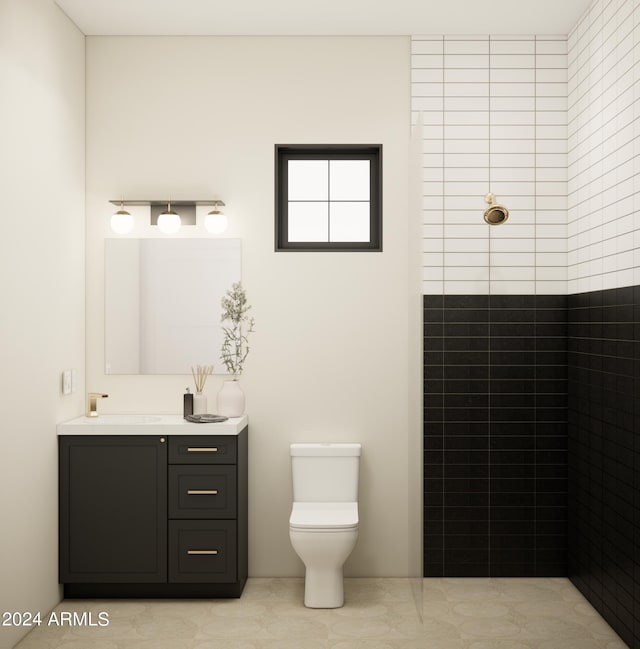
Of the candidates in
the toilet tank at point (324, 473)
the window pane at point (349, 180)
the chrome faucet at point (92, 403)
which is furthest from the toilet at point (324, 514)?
the window pane at point (349, 180)

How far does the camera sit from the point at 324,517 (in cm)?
331

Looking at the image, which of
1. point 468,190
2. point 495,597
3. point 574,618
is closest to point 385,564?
point 495,597

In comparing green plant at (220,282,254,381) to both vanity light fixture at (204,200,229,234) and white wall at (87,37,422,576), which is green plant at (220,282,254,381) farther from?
vanity light fixture at (204,200,229,234)

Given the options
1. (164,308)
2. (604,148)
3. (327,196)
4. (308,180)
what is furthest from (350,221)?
A: (604,148)

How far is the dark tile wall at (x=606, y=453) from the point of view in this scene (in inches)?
112

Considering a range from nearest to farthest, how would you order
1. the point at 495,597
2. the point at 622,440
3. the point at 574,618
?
the point at 622,440, the point at 574,618, the point at 495,597

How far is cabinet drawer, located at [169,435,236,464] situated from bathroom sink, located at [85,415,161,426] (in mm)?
229

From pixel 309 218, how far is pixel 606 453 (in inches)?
76.1

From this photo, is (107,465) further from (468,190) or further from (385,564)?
(468,190)

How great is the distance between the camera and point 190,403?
11.8 ft

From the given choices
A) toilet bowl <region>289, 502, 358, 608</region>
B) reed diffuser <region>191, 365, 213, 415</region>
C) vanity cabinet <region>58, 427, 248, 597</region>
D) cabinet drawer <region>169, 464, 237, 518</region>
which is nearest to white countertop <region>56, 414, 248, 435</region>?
vanity cabinet <region>58, 427, 248, 597</region>

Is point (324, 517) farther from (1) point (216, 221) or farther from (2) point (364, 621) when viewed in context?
(1) point (216, 221)

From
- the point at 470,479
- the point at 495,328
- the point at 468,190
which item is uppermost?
the point at 468,190

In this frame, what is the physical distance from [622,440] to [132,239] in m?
2.61
